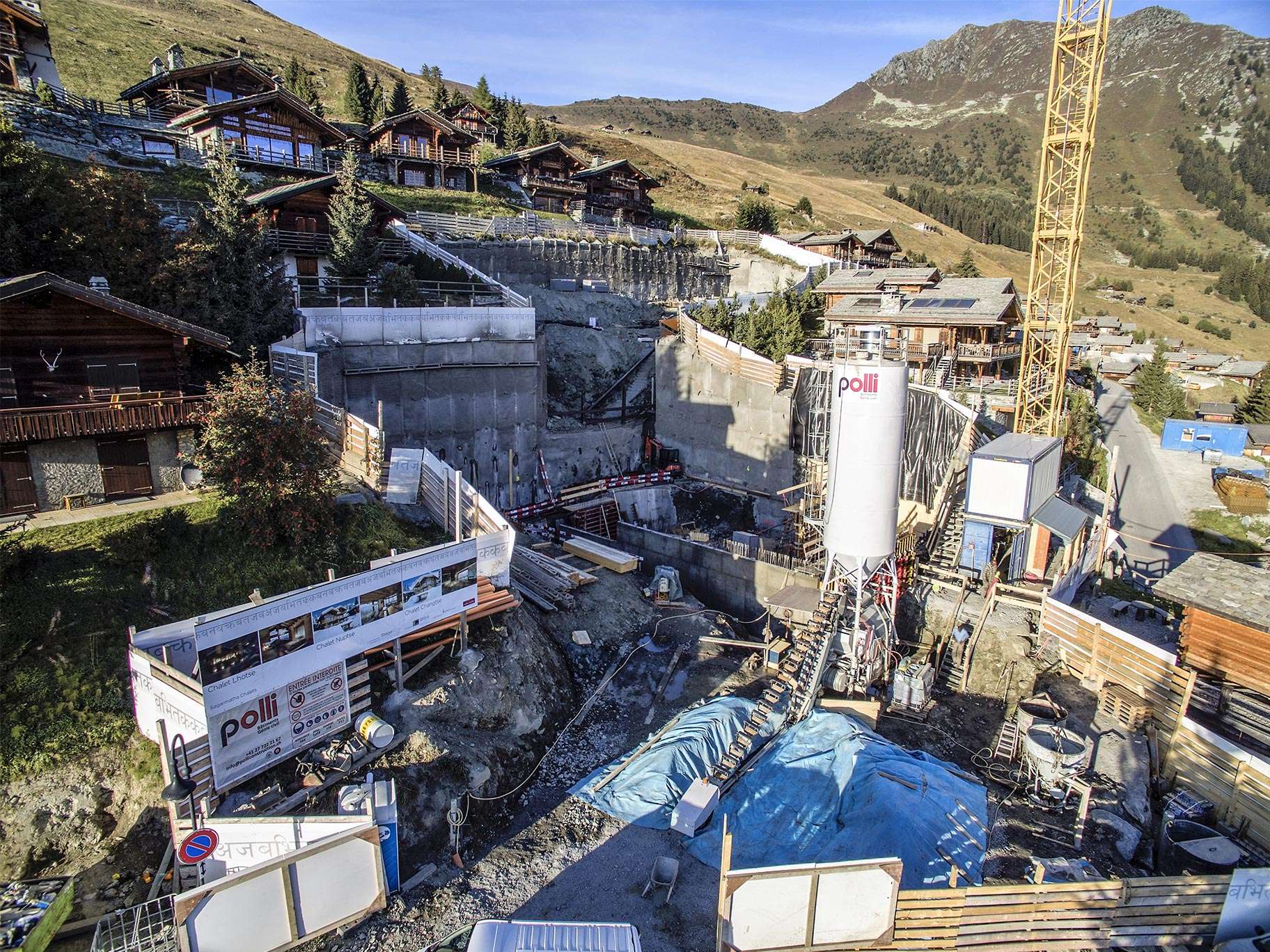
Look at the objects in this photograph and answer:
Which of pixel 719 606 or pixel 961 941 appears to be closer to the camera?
pixel 961 941

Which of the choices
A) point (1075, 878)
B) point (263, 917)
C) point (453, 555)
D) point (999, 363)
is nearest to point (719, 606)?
point (453, 555)

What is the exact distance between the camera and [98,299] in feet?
56.0

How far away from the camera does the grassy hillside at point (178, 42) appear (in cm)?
6228

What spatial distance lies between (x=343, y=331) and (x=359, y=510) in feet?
30.4

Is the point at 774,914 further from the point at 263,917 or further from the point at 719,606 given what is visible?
the point at 719,606

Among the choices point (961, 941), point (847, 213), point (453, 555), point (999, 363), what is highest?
point (847, 213)

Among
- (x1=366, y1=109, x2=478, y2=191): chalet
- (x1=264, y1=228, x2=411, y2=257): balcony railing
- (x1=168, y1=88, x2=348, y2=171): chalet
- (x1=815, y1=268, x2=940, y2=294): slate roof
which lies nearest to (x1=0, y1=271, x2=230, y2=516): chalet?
(x1=264, y1=228, x2=411, y2=257): balcony railing

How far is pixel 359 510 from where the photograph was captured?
18188 millimetres

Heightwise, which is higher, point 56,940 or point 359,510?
point 359,510

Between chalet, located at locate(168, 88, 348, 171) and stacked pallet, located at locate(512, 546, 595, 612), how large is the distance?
31.7 metres

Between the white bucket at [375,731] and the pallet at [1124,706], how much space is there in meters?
15.7

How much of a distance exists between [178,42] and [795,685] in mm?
93639

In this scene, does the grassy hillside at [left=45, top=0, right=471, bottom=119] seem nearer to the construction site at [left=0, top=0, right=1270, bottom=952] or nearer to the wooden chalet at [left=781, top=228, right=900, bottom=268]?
the wooden chalet at [left=781, top=228, right=900, bottom=268]

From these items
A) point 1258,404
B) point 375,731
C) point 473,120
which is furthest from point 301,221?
point 1258,404
